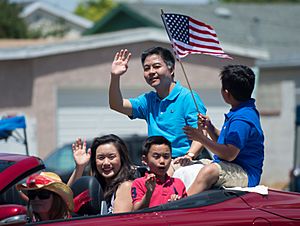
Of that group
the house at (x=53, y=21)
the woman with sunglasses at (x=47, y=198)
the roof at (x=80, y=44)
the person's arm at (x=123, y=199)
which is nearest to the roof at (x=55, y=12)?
the house at (x=53, y=21)

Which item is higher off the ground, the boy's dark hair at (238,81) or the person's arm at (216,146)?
the boy's dark hair at (238,81)

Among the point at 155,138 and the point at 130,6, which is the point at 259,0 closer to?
the point at 130,6

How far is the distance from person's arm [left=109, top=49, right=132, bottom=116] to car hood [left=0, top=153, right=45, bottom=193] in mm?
920

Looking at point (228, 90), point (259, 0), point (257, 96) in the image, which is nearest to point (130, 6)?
point (257, 96)

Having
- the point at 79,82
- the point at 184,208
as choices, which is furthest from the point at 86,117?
the point at 184,208

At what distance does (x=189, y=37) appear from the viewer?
20.8 ft

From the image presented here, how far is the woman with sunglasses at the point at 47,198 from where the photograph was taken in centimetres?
521

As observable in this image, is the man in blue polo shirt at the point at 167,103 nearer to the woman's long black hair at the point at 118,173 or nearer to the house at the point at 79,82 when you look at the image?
the woman's long black hair at the point at 118,173

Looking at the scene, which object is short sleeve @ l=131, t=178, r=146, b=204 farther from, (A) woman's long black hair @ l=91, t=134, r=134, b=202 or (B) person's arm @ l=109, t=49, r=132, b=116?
(B) person's arm @ l=109, t=49, r=132, b=116

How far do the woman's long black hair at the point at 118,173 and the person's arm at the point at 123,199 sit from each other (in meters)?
0.09

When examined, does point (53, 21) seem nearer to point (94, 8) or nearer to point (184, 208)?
point (94, 8)

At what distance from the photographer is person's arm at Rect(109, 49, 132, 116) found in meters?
6.07

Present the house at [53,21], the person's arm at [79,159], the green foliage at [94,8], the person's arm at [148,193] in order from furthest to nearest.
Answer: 1. the green foliage at [94,8]
2. the house at [53,21]
3. the person's arm at [79,159]
4. the person's arm at [148,193]

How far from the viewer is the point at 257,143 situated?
5691mm
